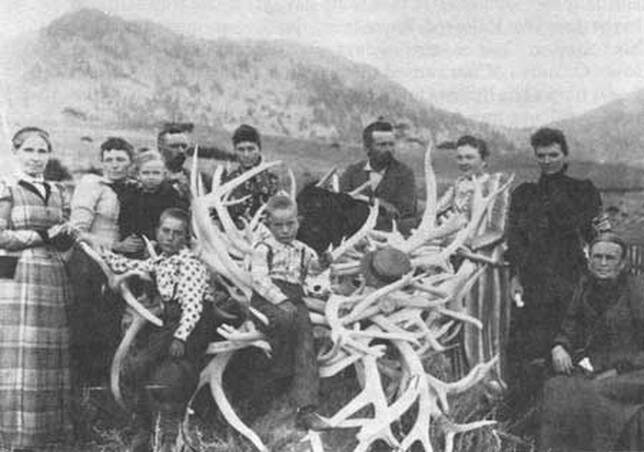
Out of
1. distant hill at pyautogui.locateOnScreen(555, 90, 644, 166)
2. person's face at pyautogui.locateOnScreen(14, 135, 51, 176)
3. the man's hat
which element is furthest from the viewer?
distant hill at pyautogui.locateOnScreen(555, 90, 644, 166)

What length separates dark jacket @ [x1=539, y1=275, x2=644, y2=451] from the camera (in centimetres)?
362

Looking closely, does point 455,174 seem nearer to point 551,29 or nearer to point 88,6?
point 551,29

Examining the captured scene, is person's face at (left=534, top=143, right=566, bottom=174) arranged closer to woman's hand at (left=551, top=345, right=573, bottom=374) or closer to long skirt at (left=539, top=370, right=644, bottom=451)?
woman's hand at (left=551, top=345, right=573, bottom=374)

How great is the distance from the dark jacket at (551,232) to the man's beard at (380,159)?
59cm

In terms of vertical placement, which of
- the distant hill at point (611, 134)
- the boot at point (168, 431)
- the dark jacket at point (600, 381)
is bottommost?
the boot at point (168, 431)

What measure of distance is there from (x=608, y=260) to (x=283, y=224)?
4.24 ft

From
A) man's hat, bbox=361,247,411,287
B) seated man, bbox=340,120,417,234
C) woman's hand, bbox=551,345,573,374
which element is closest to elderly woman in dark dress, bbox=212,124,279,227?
seated man, bbox=340,120,417,234

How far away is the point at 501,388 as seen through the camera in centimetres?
416

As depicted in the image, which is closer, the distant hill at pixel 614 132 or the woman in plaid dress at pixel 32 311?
the woman in plaid dress at pixel 32 311

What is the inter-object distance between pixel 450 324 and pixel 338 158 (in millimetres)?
1040

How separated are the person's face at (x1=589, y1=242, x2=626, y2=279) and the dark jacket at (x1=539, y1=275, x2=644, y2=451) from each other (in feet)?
0.18

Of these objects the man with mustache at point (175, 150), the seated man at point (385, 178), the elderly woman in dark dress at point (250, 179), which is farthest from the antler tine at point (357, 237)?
the man with mustache at point (175, 150)

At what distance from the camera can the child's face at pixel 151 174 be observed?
159 inches

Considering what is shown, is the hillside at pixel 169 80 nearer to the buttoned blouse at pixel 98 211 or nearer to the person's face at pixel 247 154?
the person's face at pixel 247 154
